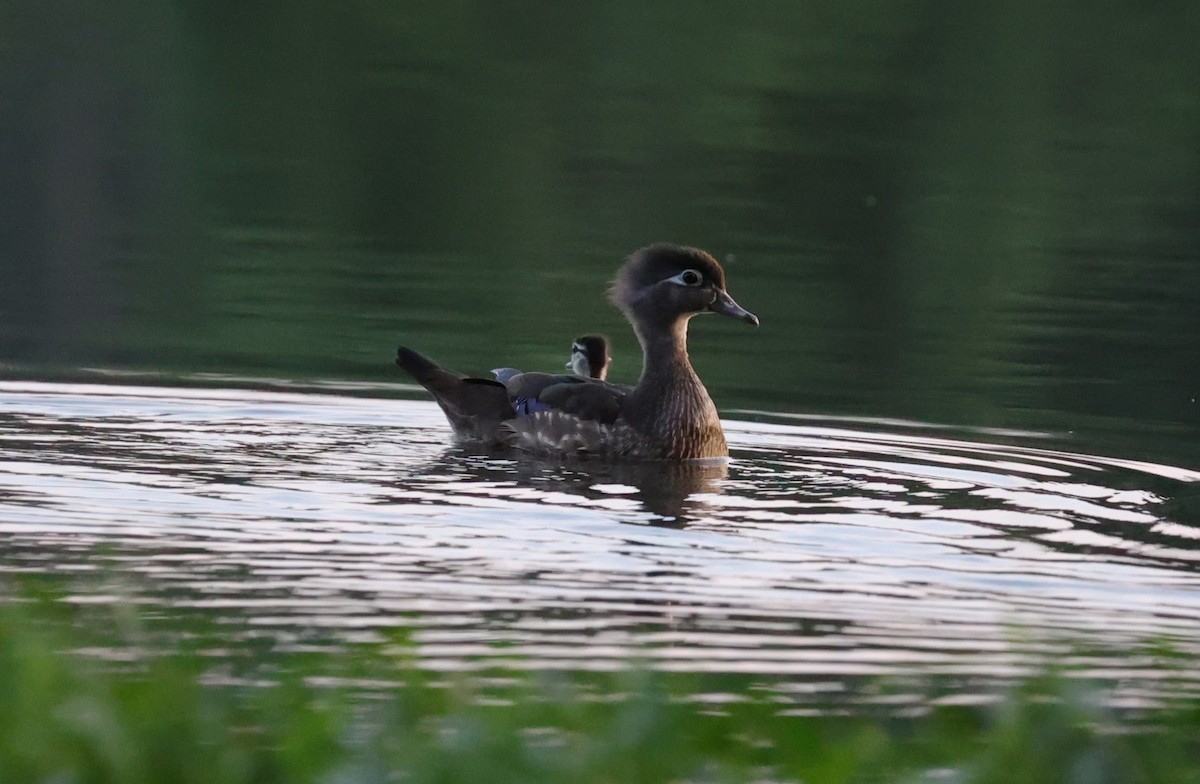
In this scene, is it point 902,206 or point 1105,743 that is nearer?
point 1105,743

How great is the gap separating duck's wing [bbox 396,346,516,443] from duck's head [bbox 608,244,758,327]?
1152 millimetres

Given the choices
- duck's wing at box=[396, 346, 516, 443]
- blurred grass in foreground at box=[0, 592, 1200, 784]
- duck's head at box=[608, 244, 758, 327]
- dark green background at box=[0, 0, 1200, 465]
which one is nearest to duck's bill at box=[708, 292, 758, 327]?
duck's head at box=[608, 244, 758, 327]

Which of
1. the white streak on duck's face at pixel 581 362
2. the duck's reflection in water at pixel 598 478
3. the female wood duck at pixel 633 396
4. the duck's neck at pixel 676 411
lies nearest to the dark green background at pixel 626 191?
the white streak on duck's face at pixel 581 362

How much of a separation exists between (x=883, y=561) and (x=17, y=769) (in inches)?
254

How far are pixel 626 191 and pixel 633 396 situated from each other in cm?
1718

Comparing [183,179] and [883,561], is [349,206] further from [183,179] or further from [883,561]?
[883,561]

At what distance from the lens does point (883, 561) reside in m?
10.9

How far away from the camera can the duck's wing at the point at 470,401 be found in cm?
1470

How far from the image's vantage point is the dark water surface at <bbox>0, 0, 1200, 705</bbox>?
10.0 meters

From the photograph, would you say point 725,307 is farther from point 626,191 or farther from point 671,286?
point 626,191

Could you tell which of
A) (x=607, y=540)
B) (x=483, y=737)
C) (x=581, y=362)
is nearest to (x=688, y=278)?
(x=581, y=362)

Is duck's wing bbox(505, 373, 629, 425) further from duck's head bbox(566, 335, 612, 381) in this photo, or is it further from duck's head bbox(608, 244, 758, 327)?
duck's head bbox(566, 335, 612, 381)

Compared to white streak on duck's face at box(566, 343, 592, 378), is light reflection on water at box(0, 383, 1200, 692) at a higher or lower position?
lower

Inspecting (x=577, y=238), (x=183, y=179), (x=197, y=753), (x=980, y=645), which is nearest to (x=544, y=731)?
(x=197, y=753)
